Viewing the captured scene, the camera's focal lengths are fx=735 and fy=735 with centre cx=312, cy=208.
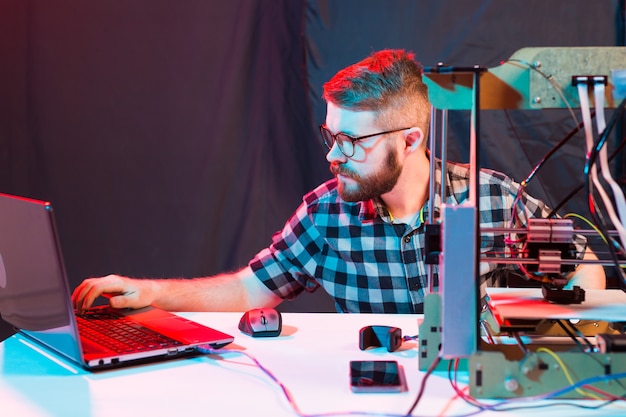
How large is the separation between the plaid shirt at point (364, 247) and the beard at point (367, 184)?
52 mm

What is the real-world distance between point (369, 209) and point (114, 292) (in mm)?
678

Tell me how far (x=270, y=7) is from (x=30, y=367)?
161cm

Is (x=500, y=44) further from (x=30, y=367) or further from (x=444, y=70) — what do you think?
(x=30, y=367)

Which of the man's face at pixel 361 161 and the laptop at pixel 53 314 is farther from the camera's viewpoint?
the man's face at pixel 361 161

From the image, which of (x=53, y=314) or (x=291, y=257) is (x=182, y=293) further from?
(x=53, y=314)

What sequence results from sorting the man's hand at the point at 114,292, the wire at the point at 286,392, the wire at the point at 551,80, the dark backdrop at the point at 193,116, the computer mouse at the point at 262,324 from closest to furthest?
the wire at the point at 286,392, the wire at the point at 551,80, the computer mouse at the point at 262,324, the man's hand at the point at 114,292, the dark backdrop at the point at 193,116

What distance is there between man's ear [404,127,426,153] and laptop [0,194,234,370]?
2.61 ft

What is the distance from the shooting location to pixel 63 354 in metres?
1.22

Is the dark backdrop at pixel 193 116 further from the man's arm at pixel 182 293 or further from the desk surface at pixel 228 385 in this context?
the desk surface at pixel 228 385

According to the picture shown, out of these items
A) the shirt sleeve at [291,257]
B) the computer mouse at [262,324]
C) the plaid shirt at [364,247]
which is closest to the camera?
the computer mouse at [262,324]

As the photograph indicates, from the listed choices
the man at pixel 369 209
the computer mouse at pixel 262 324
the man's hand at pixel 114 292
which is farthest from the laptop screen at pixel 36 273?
the man at pixel 369 209

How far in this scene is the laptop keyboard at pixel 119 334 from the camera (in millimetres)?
1222

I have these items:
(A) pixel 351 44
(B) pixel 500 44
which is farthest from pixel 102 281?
(B) pixel 500 44

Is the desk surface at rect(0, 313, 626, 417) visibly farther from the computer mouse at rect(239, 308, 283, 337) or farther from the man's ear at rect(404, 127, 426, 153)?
the man's ear at rect(404, 127, 426, 153)
